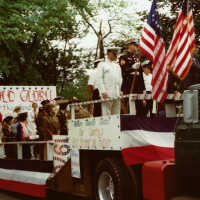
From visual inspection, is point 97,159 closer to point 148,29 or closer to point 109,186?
point 109,186

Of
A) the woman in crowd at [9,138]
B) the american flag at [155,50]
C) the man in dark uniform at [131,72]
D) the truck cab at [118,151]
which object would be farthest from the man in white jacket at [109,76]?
the woman in crowd at [9,138]

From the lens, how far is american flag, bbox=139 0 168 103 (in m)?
7.45

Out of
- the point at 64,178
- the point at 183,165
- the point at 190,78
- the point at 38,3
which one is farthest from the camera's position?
the point at 38,3

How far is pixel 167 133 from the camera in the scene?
7141 millimetres

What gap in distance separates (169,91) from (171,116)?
1.33m

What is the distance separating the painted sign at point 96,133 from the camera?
701 cm

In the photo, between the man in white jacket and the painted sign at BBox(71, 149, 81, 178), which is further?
the man in white jacket

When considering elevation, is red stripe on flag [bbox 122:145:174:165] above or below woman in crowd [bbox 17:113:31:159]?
A: below

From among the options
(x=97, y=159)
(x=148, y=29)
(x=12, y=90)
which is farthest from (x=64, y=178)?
(x=12, y=90)

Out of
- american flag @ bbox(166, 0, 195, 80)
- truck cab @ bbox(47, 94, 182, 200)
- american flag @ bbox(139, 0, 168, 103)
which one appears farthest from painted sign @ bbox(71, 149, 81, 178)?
american flag @ bbox(166, 0, 195, 80)

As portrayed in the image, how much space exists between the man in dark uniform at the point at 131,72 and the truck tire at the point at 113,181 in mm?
1756

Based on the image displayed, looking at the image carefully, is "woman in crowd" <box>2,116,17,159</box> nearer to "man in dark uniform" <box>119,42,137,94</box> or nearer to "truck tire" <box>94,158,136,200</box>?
"man in dark uniform" <box>119,42,137,94</box>

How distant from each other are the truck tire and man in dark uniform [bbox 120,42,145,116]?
1756 mm

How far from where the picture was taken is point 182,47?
25.6ft
